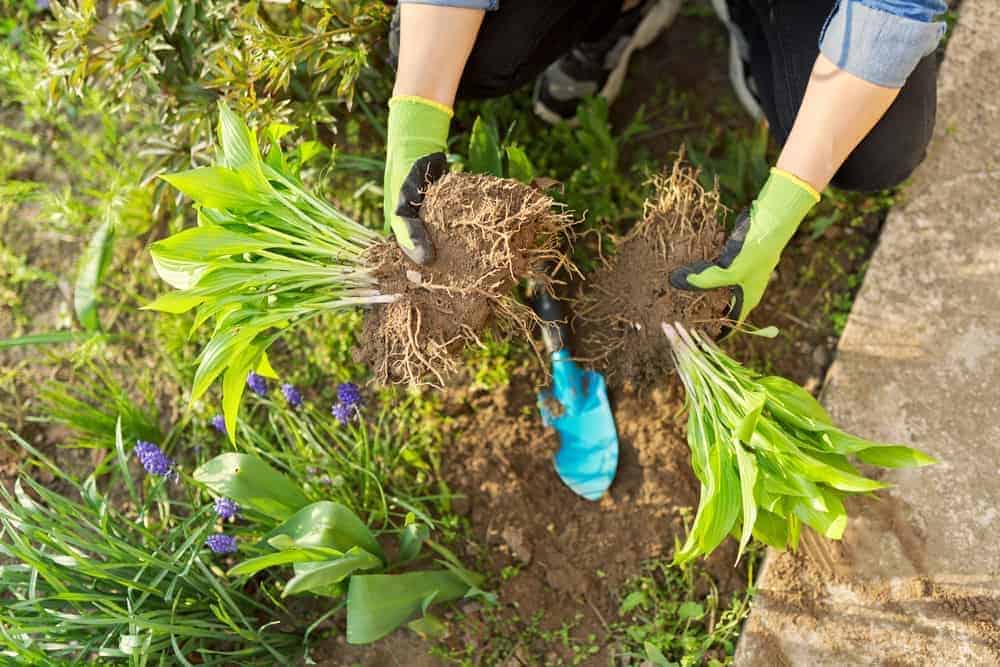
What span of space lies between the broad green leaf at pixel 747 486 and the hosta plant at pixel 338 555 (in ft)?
1.69

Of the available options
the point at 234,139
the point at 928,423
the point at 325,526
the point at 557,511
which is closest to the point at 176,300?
the point at 234,139

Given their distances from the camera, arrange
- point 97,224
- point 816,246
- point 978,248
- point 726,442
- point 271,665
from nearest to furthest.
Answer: point 726,442, point 271,665, point 978,248, point 816,246, point 97,224

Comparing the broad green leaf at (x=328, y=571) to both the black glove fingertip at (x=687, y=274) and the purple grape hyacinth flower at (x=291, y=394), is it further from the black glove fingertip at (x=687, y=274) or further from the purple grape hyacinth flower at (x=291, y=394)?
the black glove fingertip at (x=687, y=274)

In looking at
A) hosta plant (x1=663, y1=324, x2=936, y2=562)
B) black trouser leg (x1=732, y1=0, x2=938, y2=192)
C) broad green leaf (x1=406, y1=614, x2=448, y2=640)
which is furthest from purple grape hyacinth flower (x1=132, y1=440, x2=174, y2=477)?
black trouser leg (x1=732, y1=0, x2=938, y2=192)

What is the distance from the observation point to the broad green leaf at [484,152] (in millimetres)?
1482

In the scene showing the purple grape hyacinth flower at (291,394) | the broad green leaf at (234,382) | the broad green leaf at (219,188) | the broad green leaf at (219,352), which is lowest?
the purple grape hyacinth flower at (291,394)

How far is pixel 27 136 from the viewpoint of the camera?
6.51ft

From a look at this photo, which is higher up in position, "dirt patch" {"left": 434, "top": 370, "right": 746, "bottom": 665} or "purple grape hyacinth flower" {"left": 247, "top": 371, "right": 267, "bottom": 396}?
"purple grape hyacinth flower" {"left": 247, "top": 371, "right": 267, "bottom": 396}

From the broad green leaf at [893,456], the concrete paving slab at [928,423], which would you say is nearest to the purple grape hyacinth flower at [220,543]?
the concrete paving slab at [928,423]

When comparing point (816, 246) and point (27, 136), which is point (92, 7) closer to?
point (27, 136)

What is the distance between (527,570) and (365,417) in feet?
1.51

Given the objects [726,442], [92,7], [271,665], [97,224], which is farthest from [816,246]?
[97,224]

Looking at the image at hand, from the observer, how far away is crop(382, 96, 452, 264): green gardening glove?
1.32m

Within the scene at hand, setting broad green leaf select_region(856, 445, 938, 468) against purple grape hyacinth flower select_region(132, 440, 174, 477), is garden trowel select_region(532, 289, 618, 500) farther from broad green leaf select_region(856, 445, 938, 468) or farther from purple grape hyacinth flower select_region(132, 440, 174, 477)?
purple grape hyacinth flower select_region(132, 440, 174, 477)
